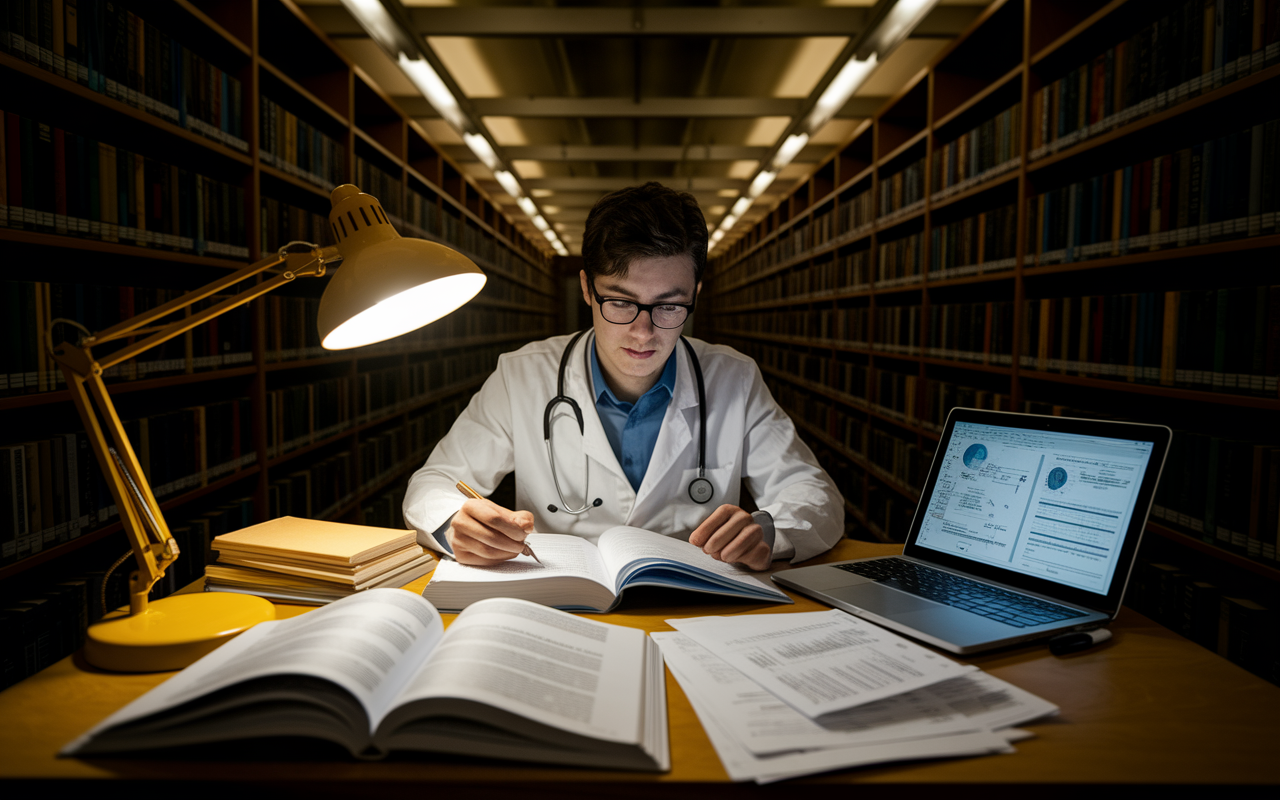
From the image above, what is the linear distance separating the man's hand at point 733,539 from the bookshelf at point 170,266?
1386mm

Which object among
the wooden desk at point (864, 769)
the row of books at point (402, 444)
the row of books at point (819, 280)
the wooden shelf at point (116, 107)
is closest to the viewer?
the wooden desk at point (864, 769)

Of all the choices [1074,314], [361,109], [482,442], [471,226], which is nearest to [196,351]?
[482,442]

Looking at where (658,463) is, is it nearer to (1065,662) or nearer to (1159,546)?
(1065,662)

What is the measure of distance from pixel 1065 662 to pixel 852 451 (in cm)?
356

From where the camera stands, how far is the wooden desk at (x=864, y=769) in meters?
0.57

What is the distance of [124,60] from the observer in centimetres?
169

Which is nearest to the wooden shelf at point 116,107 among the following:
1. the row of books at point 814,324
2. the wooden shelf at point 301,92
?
the wooden shelf at point 301,92

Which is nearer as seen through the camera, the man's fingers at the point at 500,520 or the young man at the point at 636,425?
the man's fingers at the point at 500,520

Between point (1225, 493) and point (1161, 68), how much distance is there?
1.08 m

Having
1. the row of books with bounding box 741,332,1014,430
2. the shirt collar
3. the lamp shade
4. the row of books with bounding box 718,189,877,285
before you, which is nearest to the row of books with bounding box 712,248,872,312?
the row of books with bounding box 718,189,877,285

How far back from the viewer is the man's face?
4.74 feet

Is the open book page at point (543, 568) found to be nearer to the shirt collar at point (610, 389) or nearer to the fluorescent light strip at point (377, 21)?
the shirt collar at point (610, 389)

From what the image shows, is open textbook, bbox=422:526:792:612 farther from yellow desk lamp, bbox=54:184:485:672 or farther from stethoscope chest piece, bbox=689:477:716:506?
stethoscope chest piece, bbox=689:477:716:506

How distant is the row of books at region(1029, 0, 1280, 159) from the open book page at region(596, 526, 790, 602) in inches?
62.0
